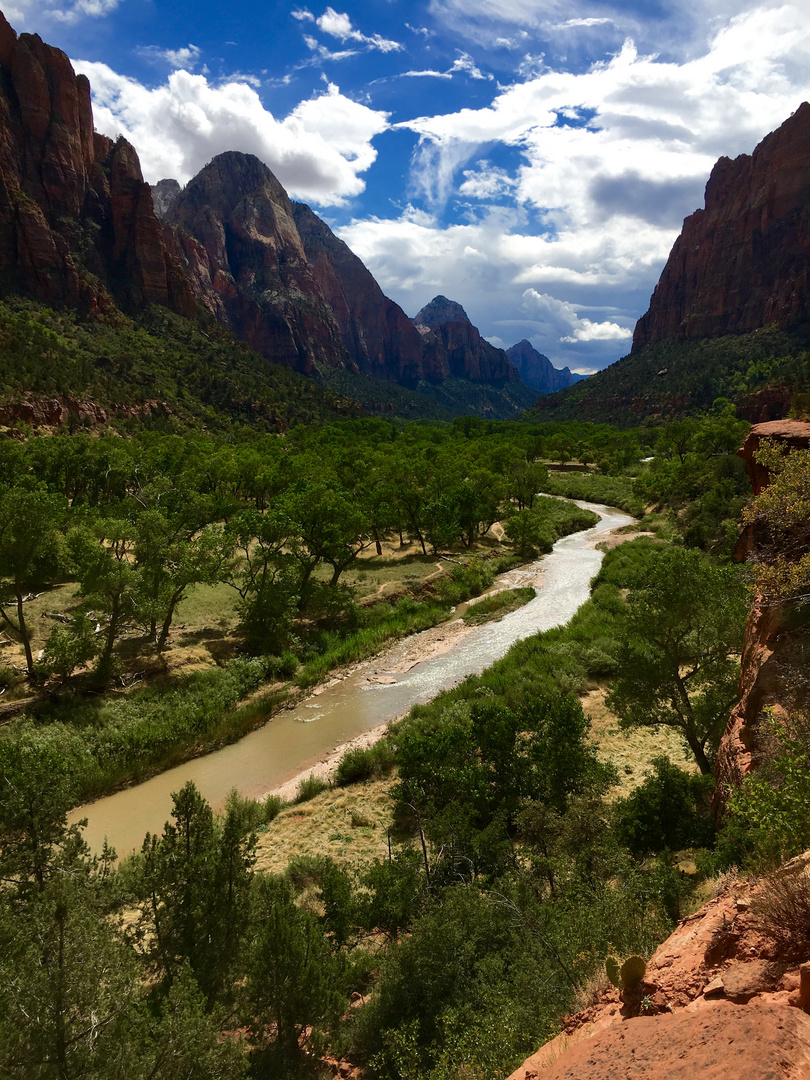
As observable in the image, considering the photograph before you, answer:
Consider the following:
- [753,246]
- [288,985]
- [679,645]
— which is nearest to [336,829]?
[288,985]

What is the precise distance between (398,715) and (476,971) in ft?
46.9

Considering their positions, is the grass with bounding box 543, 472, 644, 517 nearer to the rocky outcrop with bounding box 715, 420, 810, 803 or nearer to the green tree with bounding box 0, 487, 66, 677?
the rocky outcrop with bounding box 715, 420, 810, 803

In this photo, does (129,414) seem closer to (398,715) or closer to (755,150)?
(398,715)

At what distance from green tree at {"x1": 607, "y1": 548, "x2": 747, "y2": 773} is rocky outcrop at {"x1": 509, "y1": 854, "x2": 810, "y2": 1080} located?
7.32m

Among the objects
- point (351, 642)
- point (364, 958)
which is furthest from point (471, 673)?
point (364, 958)

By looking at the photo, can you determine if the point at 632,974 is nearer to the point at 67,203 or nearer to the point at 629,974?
the point at 629,974

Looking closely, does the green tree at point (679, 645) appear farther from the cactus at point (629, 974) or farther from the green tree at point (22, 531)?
the green tree at point (22, 531)

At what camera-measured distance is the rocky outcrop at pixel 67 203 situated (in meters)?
92.1

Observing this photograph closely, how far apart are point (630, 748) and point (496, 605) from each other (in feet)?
54.4

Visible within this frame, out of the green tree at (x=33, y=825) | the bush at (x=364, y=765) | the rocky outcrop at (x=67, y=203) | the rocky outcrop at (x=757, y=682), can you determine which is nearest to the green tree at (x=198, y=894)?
the green tree at (x=33, y=825)

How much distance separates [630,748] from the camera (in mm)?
17766

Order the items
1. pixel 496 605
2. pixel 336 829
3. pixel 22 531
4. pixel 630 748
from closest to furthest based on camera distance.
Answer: pixel 336 829
pixel 630 748
pixel 22 531
pixel 496 605

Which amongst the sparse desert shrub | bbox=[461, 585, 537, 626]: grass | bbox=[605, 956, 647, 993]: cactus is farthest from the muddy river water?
the sparse desert shrub

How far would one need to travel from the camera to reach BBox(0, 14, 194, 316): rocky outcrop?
92.1 metres
